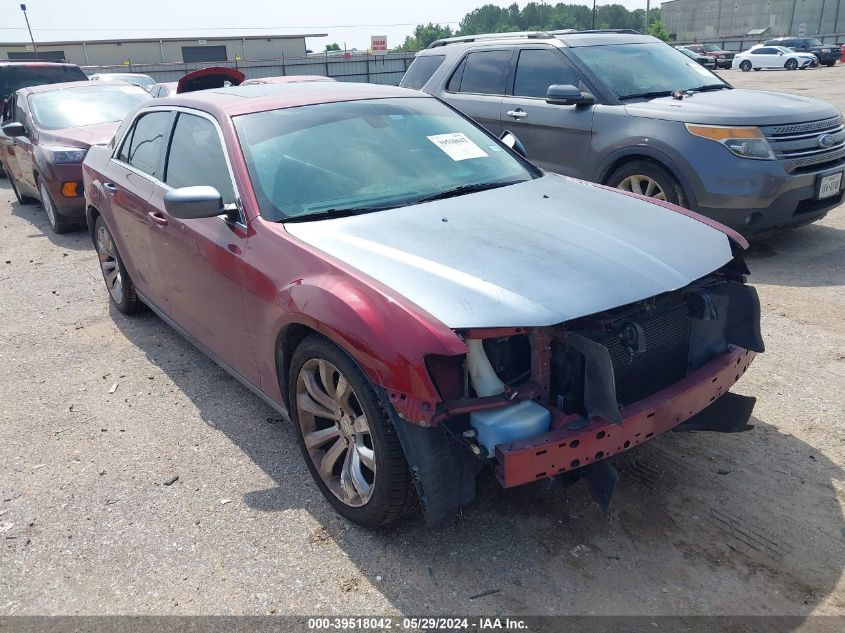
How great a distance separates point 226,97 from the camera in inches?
155

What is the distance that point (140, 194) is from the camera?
432 centimetres

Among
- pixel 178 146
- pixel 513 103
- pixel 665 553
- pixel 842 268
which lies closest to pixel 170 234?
pixel 178 146

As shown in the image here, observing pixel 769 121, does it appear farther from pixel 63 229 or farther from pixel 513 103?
pixel 63 229

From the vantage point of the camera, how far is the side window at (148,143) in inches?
166

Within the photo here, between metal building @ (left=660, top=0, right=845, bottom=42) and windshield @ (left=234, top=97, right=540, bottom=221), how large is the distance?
76690 mm

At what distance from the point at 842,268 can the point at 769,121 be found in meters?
1.31

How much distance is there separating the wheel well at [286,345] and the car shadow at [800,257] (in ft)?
12.9

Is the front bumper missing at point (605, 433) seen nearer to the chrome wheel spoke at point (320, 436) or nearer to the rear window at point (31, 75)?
the chrome wheel spoke at point (320, 436)

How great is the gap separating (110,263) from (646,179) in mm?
4506

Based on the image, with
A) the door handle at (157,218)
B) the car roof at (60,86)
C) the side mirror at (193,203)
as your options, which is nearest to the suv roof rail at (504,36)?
the door handle at (157,218)

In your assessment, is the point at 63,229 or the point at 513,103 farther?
the point at 63,229

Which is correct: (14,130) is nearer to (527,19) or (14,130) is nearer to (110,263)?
(110,263)

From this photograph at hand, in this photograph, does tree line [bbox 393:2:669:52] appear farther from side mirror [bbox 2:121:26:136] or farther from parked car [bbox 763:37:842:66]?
side mirror [bbox 2:121:26:136]

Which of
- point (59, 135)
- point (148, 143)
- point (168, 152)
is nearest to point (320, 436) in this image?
point (168, 152)
